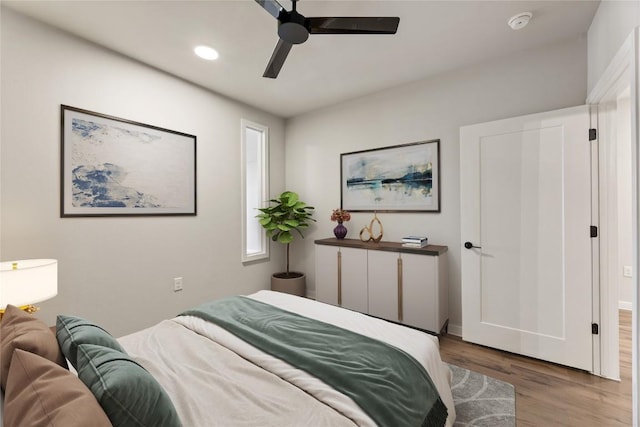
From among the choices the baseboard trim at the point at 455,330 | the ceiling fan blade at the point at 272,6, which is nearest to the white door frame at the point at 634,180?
the baseboard trim at the point at 455,330

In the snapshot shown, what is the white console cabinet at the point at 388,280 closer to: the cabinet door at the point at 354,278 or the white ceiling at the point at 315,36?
the cabinet door at the point at 354,278

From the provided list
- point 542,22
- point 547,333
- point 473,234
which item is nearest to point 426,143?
point 473,234

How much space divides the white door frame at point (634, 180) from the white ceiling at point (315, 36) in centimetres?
62

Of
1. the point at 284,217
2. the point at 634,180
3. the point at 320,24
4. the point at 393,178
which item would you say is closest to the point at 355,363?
the point at 634,180

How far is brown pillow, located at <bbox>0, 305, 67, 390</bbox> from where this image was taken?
0.86m

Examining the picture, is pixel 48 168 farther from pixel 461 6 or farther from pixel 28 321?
pixel 461 6

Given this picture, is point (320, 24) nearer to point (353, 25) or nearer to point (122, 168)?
point (353, 25)

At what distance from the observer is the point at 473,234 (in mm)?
2625

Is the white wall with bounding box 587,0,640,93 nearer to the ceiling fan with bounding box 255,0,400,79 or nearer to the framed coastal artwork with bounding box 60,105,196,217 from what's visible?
the ceiling fan with bounding box 255,0,400,79

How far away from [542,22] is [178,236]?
367cm

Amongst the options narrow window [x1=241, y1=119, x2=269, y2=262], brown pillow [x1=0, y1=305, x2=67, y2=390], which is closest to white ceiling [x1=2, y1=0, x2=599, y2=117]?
narrow window [x1=241, y1=119, x2=269, y2=262]

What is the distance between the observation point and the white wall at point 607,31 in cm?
147

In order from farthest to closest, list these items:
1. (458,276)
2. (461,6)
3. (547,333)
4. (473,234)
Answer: (458,276)
(473,234)
(547,333)
(461,6)

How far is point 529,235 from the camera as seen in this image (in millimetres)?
2369
